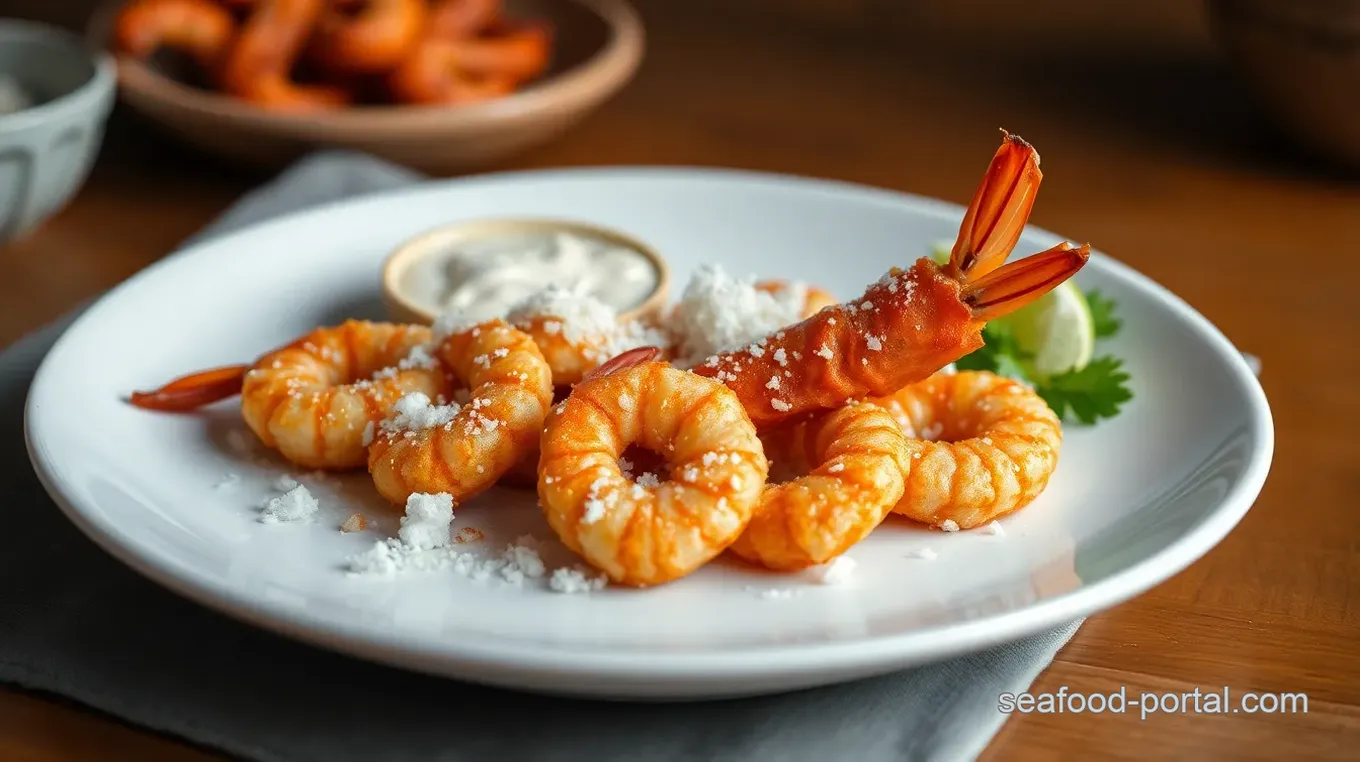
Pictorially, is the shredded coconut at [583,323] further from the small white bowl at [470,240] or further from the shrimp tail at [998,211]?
the shrimp tail at [998,211]

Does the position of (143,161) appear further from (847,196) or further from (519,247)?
(847,196)

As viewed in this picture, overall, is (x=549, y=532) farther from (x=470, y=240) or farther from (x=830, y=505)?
(x=470, y=240)

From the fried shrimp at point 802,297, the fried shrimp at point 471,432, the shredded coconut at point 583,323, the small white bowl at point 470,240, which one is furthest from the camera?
the small white bowl at point 470,240

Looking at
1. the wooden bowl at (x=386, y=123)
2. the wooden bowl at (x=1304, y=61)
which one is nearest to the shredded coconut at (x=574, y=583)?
the wooden bowl at (x=386, y=123)

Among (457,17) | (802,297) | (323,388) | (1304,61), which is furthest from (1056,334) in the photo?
(457,17)

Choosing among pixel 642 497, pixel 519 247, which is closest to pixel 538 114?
pixel 519 247

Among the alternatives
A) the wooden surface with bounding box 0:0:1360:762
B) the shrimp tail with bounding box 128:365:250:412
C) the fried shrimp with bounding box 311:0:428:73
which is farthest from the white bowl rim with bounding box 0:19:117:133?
the shrimp tail with bounding box 128:365:250:412
